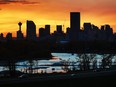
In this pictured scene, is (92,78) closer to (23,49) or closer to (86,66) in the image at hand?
(86,66)

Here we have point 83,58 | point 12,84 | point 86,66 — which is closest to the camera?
point 12,84

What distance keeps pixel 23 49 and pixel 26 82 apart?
14322 centimetres

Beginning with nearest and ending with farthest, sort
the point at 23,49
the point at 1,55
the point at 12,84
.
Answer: the point at 12,84 < the point at 1,55 < the point at 23,49

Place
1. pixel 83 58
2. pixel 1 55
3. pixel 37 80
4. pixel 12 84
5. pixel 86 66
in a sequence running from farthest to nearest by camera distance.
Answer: pixel 1 55 → pixel 83 58 → pixel 86 66 → pixel 37 80 → pixel 12 84

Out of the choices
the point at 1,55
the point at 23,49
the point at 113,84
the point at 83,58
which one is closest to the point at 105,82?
the point at 113,84

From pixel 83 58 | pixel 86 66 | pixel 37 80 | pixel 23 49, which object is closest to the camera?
pixel 37 80

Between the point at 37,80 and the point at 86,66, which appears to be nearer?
the point at 37,80

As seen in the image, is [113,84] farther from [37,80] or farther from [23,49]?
[23,49]

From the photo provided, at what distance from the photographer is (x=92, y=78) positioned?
111 ft

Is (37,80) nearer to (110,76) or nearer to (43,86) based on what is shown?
(43,86)

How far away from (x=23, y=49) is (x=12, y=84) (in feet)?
473

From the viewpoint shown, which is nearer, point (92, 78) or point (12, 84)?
point (12, 84)

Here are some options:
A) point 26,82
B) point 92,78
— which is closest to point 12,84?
point 26,82

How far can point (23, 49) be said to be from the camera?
6865 inches
